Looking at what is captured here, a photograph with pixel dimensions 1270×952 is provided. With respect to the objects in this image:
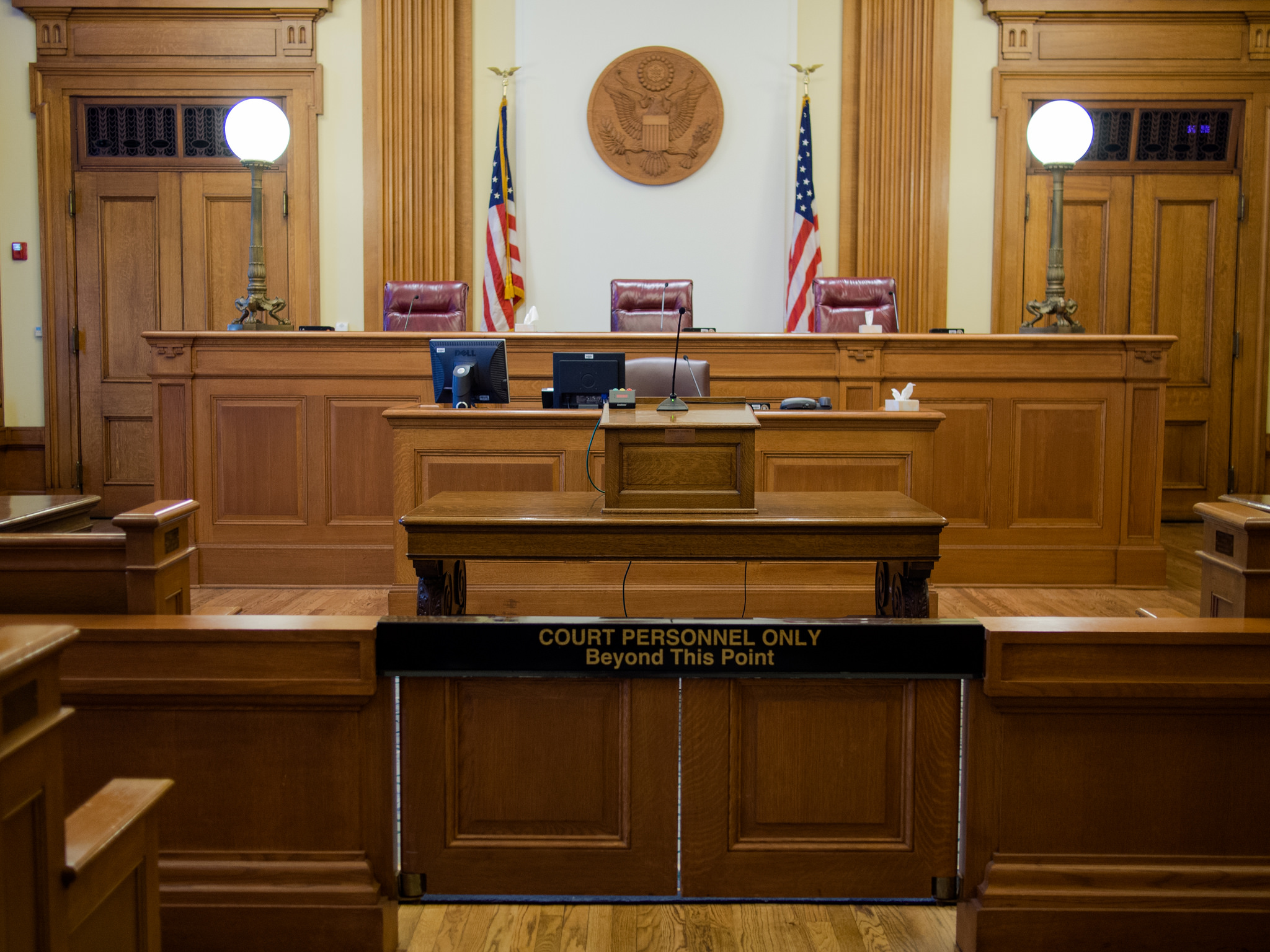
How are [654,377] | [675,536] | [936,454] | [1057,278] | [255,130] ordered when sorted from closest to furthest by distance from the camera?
[675,536] < [654,377] < [936,454] < [1057,278] < [255,130]

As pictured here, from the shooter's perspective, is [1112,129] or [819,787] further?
[1112,129]

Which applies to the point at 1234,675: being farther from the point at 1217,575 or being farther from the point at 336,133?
the point at 336,133

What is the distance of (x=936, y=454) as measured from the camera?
4664mm

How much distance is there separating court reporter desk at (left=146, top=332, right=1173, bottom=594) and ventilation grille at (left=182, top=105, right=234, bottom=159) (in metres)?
2.50

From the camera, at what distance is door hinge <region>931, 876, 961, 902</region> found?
6.23 feet

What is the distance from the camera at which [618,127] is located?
6.58 meters

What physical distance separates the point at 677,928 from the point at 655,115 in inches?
220

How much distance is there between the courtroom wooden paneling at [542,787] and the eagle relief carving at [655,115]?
525 centimetres

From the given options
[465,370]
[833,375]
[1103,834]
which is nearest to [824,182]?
[833,375]

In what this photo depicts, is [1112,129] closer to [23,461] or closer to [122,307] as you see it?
[122,307]

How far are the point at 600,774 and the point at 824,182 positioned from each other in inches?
215

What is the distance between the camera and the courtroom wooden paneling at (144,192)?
6414 mm

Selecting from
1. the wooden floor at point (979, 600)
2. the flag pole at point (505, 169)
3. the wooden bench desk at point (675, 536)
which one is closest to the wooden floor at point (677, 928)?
the wooden bench desk at point (675, 536)

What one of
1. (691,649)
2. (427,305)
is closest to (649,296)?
(427,305)
